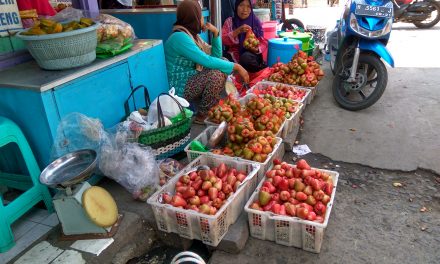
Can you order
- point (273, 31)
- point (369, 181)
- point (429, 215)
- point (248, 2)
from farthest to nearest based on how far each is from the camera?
point (273, 31), point (248, 2), point (369, 181), point (429, 215)

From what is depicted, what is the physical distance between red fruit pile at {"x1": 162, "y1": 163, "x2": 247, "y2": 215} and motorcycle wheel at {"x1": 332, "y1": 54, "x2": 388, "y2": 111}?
2468 mm

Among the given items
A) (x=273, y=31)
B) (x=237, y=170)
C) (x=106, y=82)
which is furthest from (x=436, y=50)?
(x=106, y=82)

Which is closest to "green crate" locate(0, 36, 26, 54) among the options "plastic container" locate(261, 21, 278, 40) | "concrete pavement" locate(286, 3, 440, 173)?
"concrete pavement" locate(286, 3, 440, 173)

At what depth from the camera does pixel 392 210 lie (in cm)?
289

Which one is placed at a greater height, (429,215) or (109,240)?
(109,240)

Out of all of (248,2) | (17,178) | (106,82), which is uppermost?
(248,2)

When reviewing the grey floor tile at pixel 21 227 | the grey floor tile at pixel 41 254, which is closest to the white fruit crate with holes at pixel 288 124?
the grey floor tile at pixel 41 254

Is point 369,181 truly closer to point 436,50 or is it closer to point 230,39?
point 230,39

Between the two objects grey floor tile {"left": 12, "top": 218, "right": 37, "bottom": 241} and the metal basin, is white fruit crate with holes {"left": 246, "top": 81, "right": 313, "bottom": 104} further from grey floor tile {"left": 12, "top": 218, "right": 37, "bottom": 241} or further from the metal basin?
grey floor tile {"left": 12, "top": 218, "right": 37, "bottom": 241}

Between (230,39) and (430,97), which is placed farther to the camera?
(230,39)

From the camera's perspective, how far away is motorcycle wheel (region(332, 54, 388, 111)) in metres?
4.37

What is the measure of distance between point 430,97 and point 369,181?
8.49ft

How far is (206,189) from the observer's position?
2.63 m

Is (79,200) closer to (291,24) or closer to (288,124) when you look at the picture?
(288,124)
